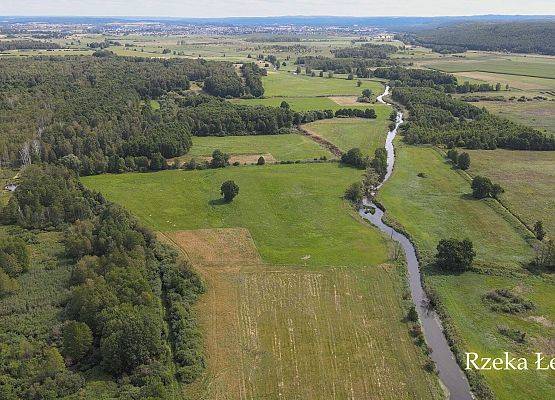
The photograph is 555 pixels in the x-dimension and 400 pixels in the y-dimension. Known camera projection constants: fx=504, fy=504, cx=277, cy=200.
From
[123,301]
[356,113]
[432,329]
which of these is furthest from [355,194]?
[356,113]

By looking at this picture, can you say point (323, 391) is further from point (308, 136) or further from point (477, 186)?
point (308, 136)

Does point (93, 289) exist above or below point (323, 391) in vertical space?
above

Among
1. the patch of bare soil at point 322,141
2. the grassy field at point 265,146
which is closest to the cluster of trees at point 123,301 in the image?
the grassy field at point 265,146

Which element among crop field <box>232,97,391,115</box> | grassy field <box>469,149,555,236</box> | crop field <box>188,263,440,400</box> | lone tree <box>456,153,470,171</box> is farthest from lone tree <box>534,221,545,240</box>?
crop field <box>232,97,391,115</box>

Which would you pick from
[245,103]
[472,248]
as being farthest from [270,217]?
[245,103]

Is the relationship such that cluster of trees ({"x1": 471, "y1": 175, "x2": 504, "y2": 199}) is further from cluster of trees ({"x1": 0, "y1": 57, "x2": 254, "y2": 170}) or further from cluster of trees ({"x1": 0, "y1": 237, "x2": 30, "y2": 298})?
cluster of trees ({"x1": 0, "y1": 237, "x2": 30, "y2": 298})
